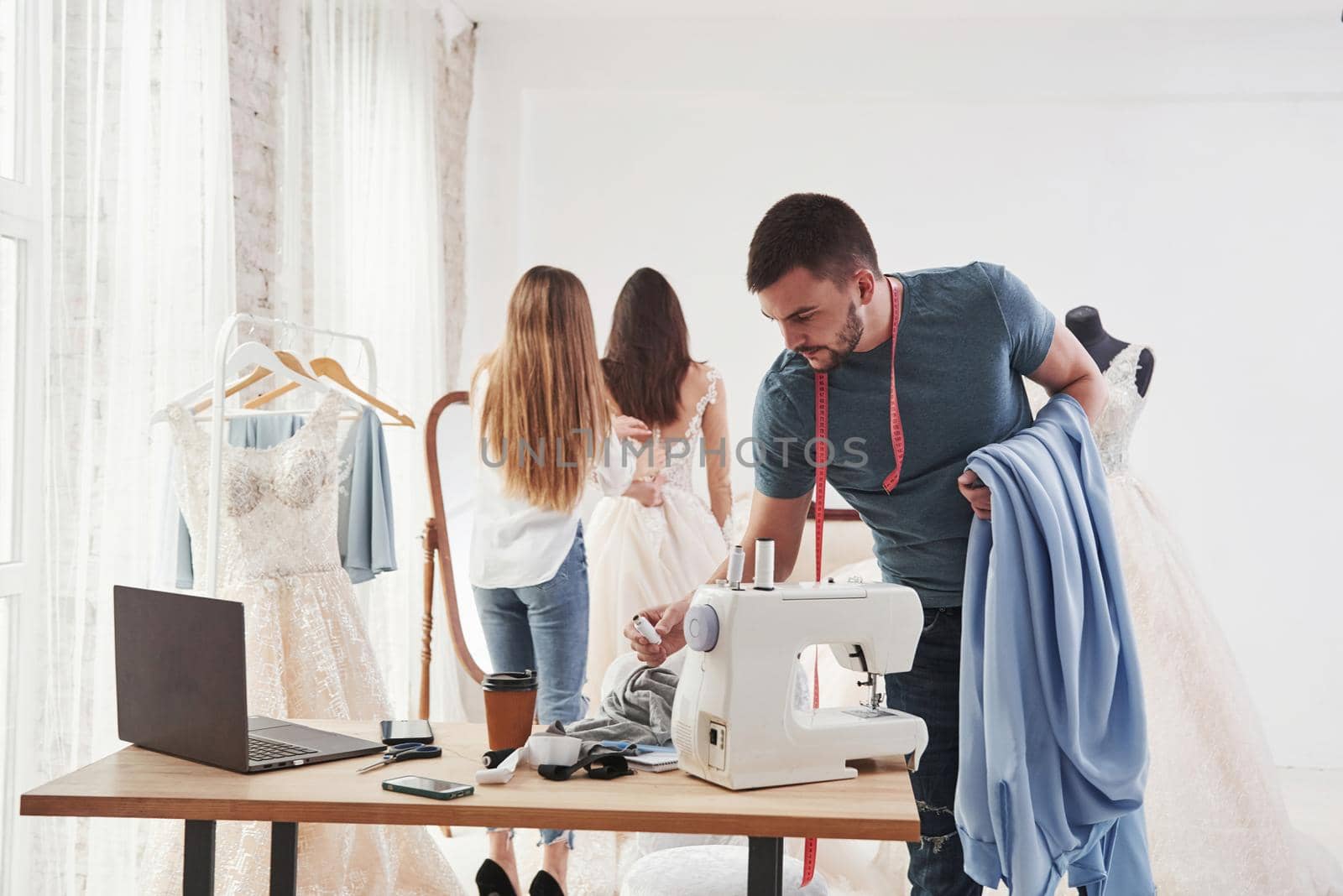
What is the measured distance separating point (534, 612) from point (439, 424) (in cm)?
125

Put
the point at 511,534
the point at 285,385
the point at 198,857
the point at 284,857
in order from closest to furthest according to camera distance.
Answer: the point at 198,857 < the point at 284,857 < the point at 285,385 < the point at 511,534

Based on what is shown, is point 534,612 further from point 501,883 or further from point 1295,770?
point 1295,770

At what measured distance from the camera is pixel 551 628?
3.10 meters

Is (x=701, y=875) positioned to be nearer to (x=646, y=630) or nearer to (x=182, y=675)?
(x=646, y=630)

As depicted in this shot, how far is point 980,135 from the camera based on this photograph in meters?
4.84

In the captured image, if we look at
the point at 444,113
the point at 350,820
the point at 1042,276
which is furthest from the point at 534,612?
the point at 1042,276

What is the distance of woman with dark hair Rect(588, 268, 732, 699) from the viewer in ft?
11.8

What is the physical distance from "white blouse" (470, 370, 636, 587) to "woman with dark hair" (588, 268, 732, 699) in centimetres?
47

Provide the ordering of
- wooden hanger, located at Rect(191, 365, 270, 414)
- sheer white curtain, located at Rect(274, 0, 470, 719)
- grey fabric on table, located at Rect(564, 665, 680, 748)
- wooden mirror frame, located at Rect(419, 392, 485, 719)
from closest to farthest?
grey fabric on table, located at Rect(564, 665, 680, 748)
wooden hanger, located at Rect(191, 365, 270, 414)
sheer white curtain, located at Rect(274, 0, 470, 719)
wooden mirror frame, located at Rect(419, 392, 485, 719)

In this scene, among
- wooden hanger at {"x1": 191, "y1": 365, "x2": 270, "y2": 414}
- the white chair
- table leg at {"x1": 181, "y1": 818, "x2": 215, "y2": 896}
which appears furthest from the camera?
wooden hanger at {"x1": 191, "y1": 365, "x2": 270, "y2": 414}

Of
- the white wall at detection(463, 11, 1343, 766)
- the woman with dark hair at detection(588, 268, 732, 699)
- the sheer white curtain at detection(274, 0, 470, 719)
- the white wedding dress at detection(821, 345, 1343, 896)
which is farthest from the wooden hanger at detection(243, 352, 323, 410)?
the white wedding dress at detection(821, 345, 1343, 896)

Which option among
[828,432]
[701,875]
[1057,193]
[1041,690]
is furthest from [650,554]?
[1057,193]

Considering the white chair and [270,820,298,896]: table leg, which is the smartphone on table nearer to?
[270,820,298,896]: table leg

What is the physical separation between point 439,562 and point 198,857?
2332 mm
